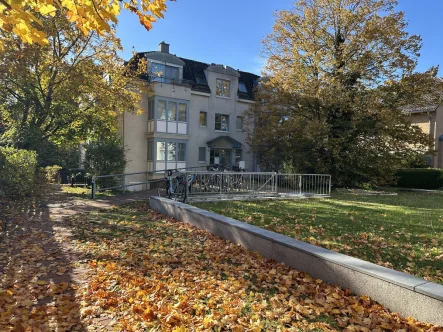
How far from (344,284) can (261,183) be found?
896 cm

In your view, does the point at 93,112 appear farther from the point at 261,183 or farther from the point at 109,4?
the point at 109,4

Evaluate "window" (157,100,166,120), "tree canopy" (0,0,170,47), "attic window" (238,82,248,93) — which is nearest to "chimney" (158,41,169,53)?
"window" (157,100,166,120)

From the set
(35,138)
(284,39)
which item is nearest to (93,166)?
(35,138)

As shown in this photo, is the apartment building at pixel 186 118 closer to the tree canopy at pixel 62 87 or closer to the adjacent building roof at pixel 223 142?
the adjacent building roof at pixel 223 142

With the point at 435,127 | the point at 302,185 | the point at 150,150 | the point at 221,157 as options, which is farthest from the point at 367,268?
the point at 435,127

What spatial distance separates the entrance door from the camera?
25.5m

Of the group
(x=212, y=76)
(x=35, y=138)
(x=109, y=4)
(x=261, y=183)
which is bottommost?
(x=261, y=183)

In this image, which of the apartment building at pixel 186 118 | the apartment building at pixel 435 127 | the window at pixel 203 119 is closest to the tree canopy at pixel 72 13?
the apartment building at pixel 186 118

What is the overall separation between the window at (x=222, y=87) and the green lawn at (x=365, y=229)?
16.0 m

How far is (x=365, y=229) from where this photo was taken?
725 centimetres

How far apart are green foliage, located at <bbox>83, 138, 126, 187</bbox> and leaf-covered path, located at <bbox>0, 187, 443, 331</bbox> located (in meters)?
9.07

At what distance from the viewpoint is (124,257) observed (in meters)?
5.54

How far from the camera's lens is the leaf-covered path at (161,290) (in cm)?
334

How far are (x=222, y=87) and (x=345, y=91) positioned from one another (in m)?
10.9
